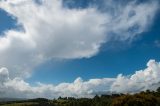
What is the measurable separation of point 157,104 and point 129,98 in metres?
13.8

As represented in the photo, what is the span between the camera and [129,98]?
155500 millimetres

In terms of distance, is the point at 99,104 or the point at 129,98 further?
the point at 99,104

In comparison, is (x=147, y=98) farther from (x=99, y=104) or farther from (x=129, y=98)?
(x=99, y=104)

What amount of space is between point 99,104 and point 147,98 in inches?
1670

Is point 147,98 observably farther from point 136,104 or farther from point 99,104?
point 99,104

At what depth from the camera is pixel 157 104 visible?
509 ft

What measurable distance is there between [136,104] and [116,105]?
9455 millimetres

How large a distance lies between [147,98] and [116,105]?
18120mm

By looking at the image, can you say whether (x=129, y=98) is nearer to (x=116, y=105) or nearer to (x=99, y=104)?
(x=116, y=105)

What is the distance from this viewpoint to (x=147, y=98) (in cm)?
16012

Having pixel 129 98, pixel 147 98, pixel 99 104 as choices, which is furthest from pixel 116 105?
pixel 99 104

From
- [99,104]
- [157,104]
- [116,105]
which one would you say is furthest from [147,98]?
[99,104]

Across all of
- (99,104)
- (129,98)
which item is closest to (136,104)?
(129,98)

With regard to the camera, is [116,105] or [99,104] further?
[99,104]
